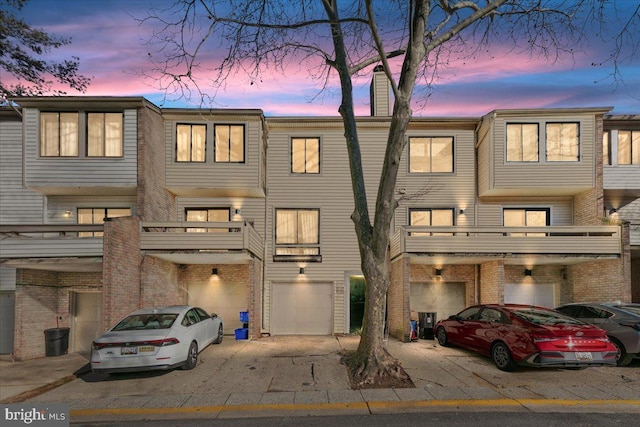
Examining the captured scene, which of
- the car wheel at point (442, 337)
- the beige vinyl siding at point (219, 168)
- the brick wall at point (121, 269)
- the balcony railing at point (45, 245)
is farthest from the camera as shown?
the beige vinyl siding at point (219, 168)

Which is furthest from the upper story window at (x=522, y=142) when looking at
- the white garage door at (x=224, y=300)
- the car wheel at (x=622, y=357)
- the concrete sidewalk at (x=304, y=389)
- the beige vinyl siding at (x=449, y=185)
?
the white garage door at (x=224, y=300)

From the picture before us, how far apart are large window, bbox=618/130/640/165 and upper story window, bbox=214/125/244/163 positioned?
47.8 feet

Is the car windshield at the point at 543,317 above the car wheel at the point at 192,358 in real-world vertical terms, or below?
above

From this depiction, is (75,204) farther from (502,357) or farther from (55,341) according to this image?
(502,357)

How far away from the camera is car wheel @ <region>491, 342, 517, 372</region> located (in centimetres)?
905

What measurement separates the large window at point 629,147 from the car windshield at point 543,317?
31.6 ft

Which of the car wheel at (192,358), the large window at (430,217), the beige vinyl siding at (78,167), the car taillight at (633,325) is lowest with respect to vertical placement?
the car wheel at (192,358)

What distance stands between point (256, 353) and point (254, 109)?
884 cm

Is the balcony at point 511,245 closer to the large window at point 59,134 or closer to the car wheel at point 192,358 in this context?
the car wheel at point 192,358

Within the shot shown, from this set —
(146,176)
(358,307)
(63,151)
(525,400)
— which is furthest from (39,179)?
(525,400)

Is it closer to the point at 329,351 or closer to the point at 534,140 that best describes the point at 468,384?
the point at 329,351

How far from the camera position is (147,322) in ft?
32.3

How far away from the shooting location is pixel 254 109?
1572 cm

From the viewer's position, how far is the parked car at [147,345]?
8.62m
